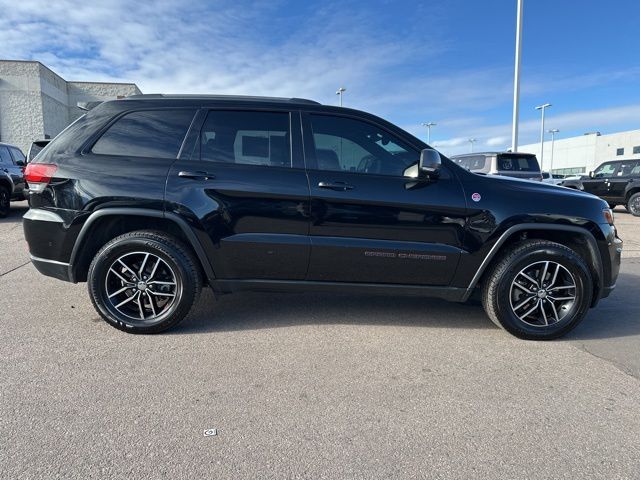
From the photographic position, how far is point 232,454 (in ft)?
6.69

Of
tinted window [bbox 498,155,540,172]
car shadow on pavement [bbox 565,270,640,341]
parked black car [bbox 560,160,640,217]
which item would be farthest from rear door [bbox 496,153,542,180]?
car shadow on pavement [bbox 565,270,640,341]

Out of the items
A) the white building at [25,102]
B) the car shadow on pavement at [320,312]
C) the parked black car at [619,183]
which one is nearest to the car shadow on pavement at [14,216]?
the car shadow on pavement at [320,312]

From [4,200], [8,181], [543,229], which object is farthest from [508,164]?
[4,200]

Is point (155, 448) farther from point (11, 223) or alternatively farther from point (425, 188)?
point (11, 223)

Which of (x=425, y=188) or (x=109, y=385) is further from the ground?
(x=425, y=188)

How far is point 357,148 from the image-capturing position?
3.51 m

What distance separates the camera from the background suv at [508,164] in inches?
435

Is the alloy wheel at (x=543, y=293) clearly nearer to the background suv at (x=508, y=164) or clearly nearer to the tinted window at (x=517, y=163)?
the background suv at (x=508, y=164)

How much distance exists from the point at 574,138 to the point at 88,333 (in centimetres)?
8502

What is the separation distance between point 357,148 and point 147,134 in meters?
1.77

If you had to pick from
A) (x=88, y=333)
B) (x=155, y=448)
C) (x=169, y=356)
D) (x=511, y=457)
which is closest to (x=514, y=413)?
(x=511, y=457)

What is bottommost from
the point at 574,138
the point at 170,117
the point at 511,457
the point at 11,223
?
the point at 511,457

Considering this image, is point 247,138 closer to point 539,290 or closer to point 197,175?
point 197,175

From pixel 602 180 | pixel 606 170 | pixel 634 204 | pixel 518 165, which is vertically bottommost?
pixel 634 204
